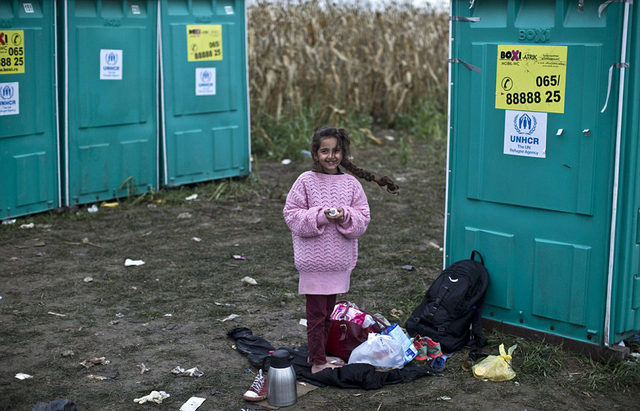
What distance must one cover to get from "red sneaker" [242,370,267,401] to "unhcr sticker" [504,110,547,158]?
2.18m

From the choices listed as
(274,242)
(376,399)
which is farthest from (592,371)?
(274,242)

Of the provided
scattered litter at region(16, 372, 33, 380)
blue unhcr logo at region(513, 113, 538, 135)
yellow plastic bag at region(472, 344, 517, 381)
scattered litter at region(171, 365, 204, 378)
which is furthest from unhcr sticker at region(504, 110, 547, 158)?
scattered litter at region(16, 372, 33, 380)

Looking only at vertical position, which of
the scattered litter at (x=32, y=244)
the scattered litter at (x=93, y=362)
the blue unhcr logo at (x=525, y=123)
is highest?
the blue unhcr logo at (x=525, y=123)

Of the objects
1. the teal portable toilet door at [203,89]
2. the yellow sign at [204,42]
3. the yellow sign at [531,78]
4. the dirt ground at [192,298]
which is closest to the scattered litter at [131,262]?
the dirt ground at [192,298]

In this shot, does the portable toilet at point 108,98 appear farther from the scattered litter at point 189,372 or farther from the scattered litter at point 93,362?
the scattered litter at point 189,372

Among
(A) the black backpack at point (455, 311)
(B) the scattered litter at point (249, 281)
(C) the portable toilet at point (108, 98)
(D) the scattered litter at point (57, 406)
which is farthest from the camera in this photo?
(C) the portable toilet at point (108, 98)

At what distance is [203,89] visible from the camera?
34.3 feet

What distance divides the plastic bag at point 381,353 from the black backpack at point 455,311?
402 mm

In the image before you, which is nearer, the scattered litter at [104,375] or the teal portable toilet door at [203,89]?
the scattered litter at [104,375]

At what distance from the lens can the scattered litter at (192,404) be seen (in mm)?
4789

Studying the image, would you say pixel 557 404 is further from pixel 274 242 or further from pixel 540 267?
pixel 274 242

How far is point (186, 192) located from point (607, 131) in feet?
20.6

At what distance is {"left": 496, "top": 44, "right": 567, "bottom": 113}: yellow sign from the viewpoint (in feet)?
17.3

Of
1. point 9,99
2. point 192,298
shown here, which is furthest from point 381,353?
point 9,99
